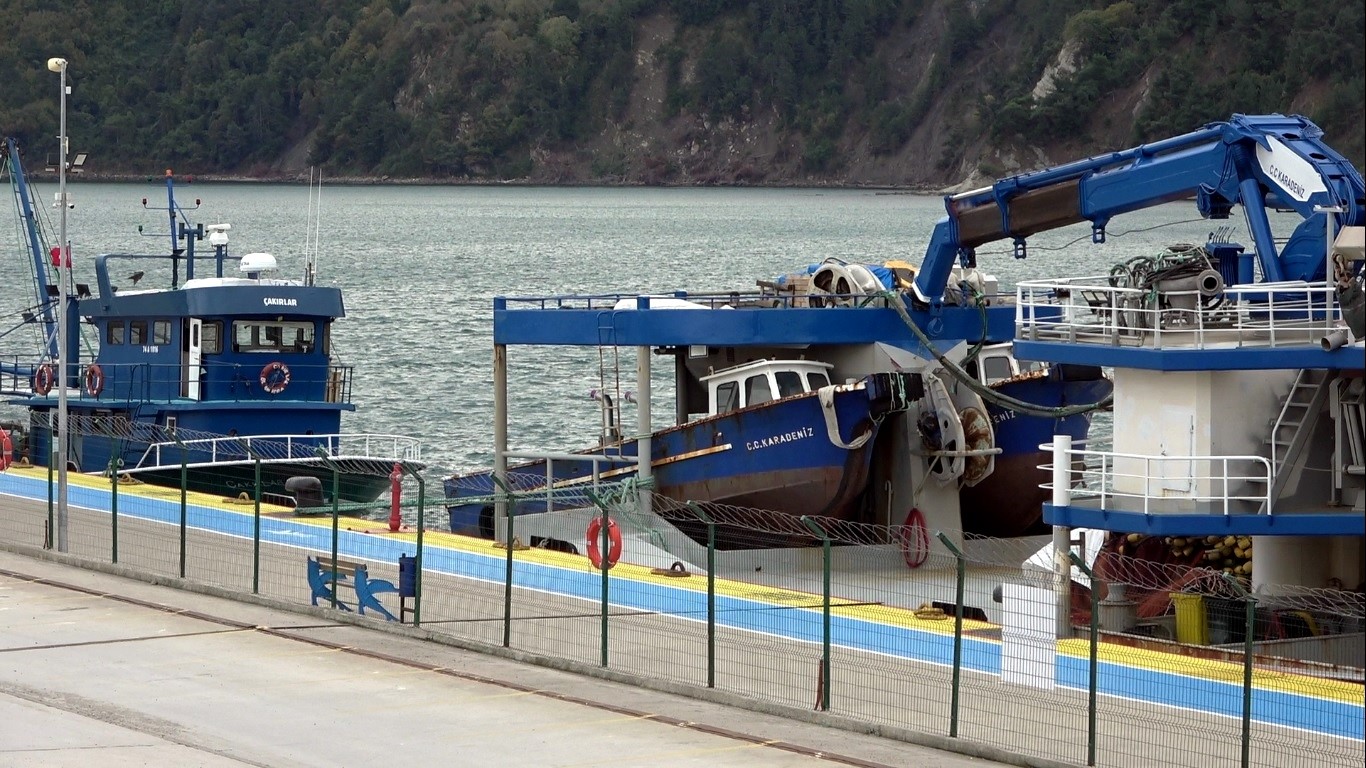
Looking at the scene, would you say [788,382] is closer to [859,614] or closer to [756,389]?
[756,389]

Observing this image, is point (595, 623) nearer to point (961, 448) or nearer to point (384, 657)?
point (384, 657)

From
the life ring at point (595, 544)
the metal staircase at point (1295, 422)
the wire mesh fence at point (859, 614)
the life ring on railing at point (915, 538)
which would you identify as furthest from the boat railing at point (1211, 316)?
the life ring at point (595, 544)

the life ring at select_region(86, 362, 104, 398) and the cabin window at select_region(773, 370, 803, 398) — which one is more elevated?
the cabin window at select_region(773, 370, 803, 398)

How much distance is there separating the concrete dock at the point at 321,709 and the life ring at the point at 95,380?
51.0ft

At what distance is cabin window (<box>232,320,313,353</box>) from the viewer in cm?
3859

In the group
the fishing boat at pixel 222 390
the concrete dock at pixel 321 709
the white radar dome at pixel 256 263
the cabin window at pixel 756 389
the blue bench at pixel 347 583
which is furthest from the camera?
the white radar dome at pixel 256 263

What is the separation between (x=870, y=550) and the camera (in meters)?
29.0

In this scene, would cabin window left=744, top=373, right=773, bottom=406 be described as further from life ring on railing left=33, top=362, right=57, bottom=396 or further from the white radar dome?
life ring on railing left=33, top=362, right=57, bottom=396

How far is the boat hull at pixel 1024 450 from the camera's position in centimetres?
3128

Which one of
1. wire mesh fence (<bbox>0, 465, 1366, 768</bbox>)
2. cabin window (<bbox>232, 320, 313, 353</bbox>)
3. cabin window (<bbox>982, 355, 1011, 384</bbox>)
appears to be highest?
cabin window (<bbox>232, 320, 313, 353</bbox>)

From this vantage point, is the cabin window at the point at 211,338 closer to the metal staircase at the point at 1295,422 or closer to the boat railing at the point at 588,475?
the boat railing at the point at 588,475

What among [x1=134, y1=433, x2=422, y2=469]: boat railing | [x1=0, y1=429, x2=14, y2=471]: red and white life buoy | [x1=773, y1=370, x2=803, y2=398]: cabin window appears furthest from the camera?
[x1=134, y1=433, x2=422, y2=469]: boat railing

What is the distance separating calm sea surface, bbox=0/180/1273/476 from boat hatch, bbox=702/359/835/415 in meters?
5.20

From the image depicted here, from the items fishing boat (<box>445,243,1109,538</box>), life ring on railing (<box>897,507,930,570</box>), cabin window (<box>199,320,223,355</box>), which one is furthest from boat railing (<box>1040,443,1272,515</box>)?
cabin window (<box>199,320,223,355</box>)
